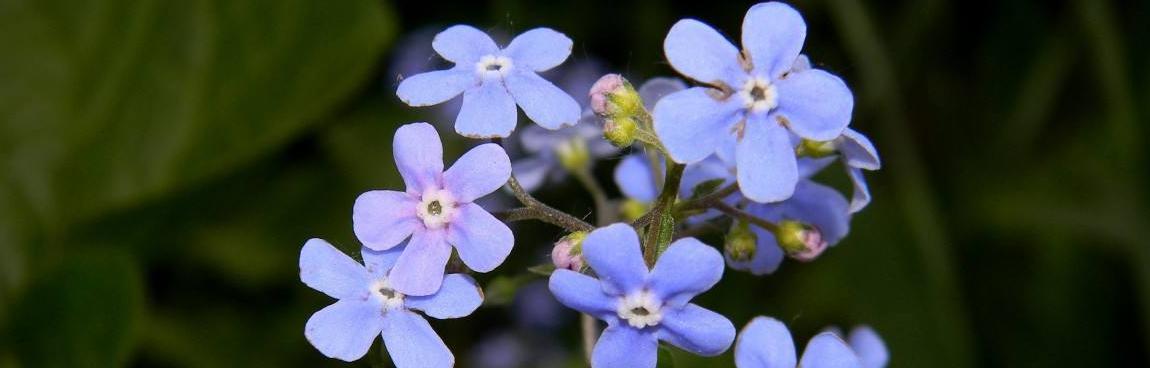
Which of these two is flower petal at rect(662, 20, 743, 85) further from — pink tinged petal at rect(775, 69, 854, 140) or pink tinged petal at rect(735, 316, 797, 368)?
pink tinged petal at rect(735, 316, 797, 368)

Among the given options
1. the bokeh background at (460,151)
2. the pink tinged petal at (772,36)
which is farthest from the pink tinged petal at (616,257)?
the bokeh background at (460,151)

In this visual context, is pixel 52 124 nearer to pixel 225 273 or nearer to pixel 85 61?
pixel 85 61

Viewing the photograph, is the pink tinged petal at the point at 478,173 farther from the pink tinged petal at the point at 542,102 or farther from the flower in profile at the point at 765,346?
the flower in profile at the point at 765,346

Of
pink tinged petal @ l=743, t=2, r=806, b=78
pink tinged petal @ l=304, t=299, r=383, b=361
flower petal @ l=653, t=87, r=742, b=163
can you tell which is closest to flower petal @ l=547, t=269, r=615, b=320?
flower petal @ l=653, t=87, r=742, b=163

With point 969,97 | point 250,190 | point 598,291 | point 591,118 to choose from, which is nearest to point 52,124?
point 250,190

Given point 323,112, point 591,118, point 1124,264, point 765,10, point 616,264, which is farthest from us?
point 1124,264

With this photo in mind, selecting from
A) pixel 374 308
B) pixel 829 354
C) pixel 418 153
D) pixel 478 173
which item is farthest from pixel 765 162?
pixel 374 308

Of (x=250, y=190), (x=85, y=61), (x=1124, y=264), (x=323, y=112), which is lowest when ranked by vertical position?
(x=1124, y=264)

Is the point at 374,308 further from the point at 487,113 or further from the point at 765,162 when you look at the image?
the point at 765,162
